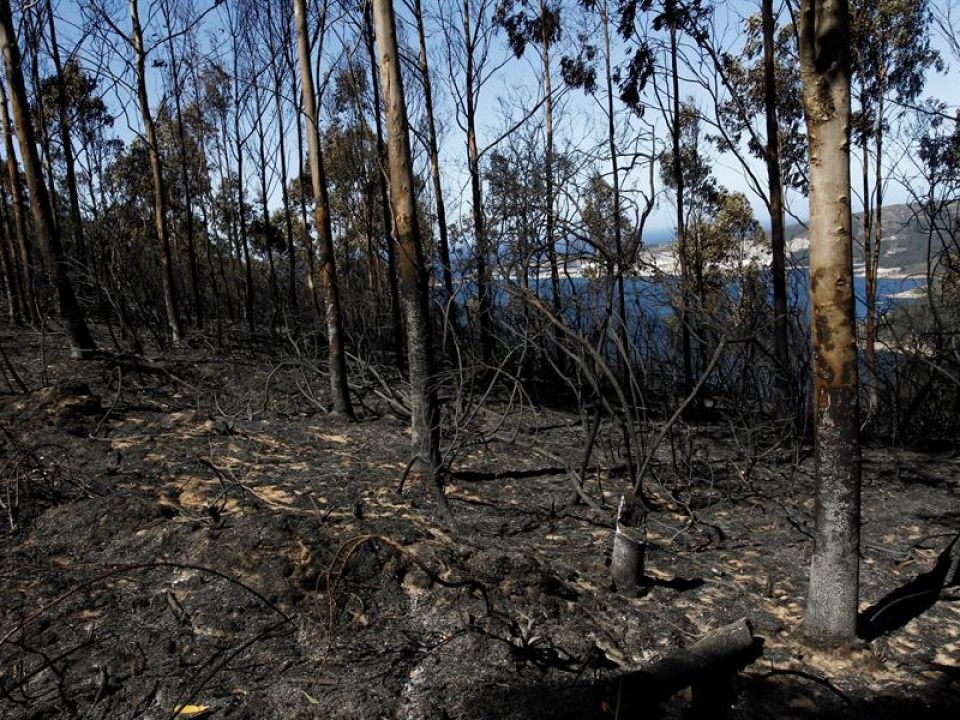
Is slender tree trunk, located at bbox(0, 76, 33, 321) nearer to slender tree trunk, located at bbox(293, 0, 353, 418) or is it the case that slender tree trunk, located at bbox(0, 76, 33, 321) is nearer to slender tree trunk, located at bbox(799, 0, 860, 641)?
slender tree trunk, located at bbox(293, 0, 353, 418)

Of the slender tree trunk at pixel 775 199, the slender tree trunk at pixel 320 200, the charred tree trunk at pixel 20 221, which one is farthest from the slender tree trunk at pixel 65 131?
the slender tree trunk at pixel 775 199

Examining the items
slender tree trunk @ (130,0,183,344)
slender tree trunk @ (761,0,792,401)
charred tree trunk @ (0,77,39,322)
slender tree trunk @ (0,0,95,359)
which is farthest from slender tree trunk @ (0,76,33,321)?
slender tree trunk @ (761,0,792,401)

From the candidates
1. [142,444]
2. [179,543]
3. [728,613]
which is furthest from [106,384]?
[728,613]

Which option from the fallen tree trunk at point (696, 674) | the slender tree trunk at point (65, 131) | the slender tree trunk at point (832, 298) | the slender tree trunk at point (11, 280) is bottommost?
the fallen tree trunk at point (696, 674)

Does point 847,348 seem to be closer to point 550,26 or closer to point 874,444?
point 874,444

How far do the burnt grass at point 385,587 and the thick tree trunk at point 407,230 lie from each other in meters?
0.77

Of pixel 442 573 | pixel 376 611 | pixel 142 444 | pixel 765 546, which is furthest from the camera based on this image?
pixel 142 444

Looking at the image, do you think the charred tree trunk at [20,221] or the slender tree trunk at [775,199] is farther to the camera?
the charred tree trunk at [20,221]

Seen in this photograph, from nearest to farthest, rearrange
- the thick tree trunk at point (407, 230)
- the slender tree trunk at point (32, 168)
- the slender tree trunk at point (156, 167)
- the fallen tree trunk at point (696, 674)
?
the fallen tree trunk at point (696, 674)
the thick tree trunk at point (407, 230)
the slender tree trunk at point (32, 168)
the slender tree trunk at point (156, 167)

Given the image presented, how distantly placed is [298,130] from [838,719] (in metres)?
16.3

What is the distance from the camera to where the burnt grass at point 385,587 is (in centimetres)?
291

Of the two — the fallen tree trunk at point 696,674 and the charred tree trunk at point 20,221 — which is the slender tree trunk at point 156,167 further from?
the fallen tree trunk at point 696,674

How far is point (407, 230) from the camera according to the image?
5.45 meters

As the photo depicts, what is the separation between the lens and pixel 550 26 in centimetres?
1504
